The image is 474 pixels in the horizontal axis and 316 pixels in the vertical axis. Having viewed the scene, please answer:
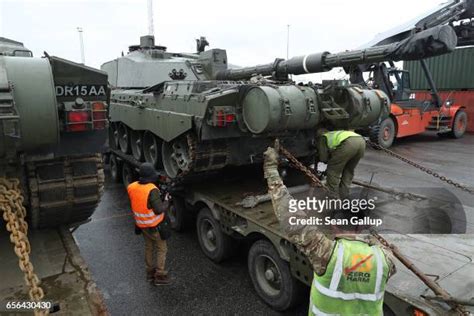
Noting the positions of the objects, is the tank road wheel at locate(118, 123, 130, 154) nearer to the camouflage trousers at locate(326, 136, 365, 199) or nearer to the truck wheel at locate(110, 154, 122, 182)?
the truck wheel at locate(110, 154, 122, 182)

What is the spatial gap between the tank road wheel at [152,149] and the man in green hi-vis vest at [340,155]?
279 cm

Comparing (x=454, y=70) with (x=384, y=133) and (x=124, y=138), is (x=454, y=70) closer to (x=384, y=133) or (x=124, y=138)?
(x=384, y=133)

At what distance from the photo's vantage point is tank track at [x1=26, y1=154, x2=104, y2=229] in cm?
321

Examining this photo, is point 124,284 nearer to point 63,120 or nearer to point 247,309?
point 247,309

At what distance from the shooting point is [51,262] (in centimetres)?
325

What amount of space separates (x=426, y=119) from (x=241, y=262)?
→ 11582 millimetres

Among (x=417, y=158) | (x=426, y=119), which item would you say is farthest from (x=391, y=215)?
(x=426, y=119)

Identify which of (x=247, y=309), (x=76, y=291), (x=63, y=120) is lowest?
(x=247, y=309)

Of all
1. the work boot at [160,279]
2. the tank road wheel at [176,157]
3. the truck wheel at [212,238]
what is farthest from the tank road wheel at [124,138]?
the work boot at [160,279]

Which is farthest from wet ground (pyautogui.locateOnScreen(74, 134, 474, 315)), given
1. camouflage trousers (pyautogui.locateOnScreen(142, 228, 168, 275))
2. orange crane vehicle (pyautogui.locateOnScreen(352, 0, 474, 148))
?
orange crane vehicle (pyautogui.locateOnScreen(352, 0, 474, 148))

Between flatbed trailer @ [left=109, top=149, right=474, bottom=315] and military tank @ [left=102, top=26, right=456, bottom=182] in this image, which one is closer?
flatbed trailer @ [left=109, top=149, right=474, bottom=315]

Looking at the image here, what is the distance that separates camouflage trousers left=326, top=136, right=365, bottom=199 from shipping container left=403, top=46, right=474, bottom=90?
15246 millimetres

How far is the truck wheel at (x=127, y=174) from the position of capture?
7.95m

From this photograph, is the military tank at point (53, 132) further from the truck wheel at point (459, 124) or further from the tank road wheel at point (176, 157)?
the truck wheel at point (459, 124)
